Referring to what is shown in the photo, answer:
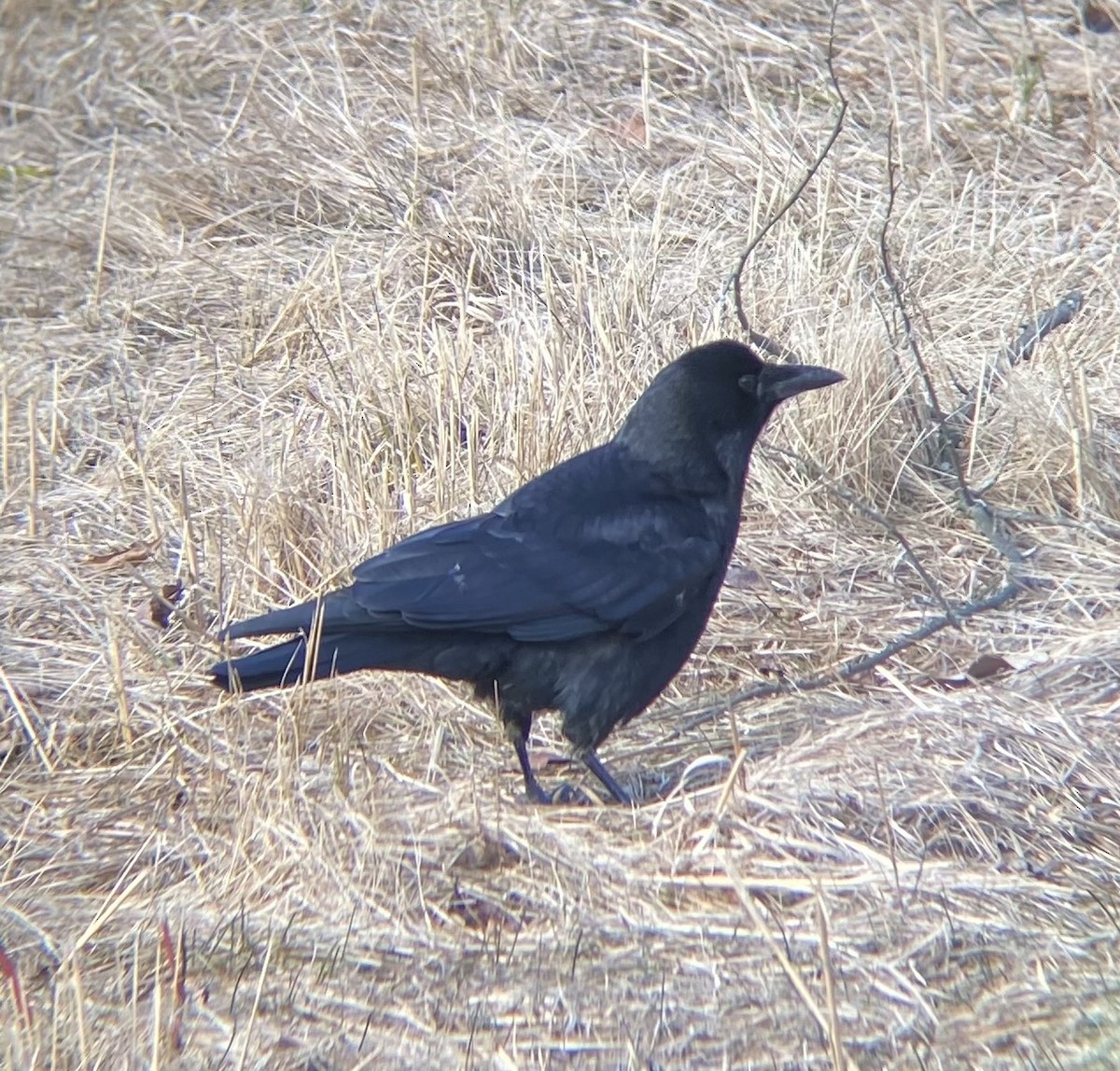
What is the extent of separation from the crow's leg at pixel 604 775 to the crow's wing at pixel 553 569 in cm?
31

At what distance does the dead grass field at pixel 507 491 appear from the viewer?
2.85m

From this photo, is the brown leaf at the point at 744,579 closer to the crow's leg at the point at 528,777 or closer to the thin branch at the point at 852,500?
the thin branch at the point at 852,500

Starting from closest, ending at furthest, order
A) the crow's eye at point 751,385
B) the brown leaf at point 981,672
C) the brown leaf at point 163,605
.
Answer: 1. the brown leaf at point 981,672
2. the crow's eye at point 751,385
3. the brown leaf at point 163,605

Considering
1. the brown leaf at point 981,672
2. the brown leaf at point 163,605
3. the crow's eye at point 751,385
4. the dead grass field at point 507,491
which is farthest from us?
the brown leaf at point 163,605

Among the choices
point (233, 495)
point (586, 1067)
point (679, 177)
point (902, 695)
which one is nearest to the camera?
point (586, 1067)

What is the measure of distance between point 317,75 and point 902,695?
488 centimetres

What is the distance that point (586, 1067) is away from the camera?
2631 mm

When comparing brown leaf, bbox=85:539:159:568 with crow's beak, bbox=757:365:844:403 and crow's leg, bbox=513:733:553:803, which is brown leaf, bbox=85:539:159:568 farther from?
crow's beak, bbox=757:365:844:403

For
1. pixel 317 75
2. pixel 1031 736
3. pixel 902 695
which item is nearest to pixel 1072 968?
pixel 1031 736

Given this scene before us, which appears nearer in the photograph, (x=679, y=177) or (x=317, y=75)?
(x=679, y=177)

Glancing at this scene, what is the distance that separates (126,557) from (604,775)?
73.2 inches

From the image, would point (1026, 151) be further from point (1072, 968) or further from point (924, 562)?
point (1072, 968)

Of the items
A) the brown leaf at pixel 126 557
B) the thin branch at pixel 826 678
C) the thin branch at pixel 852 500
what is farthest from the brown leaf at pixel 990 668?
the brown leaf at pixel 126 557

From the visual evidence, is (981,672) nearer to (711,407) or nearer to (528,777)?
(711,407)
